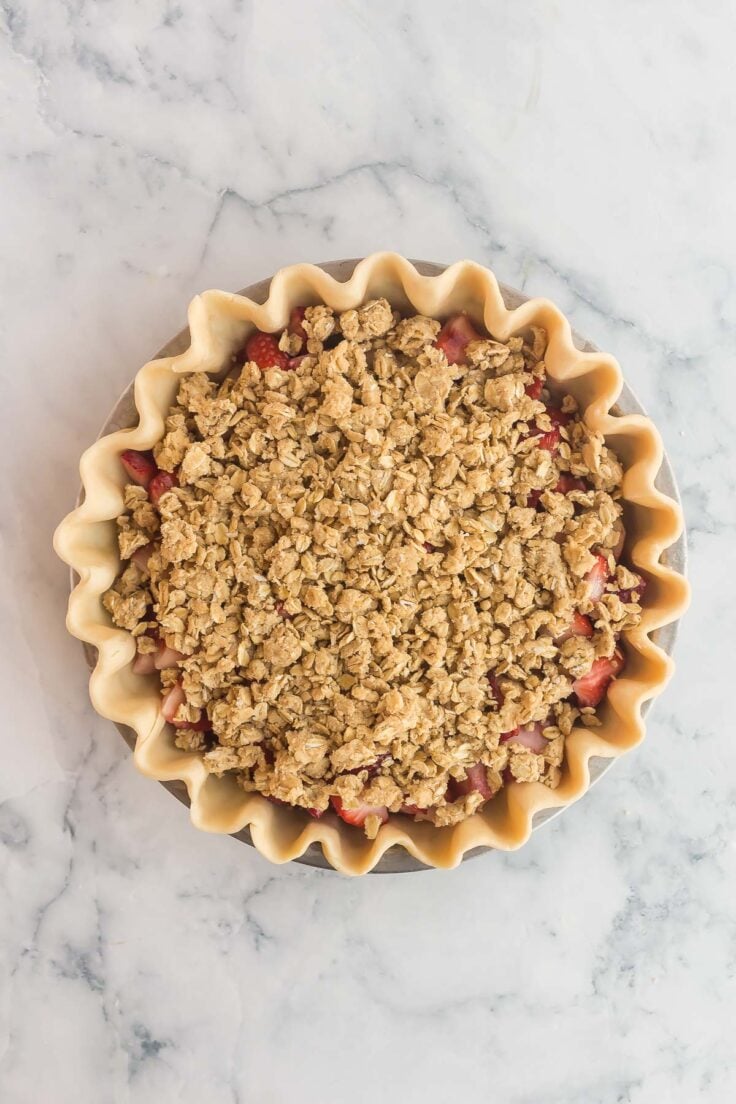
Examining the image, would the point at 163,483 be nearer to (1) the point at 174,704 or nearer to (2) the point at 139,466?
(2) the point at 139,466

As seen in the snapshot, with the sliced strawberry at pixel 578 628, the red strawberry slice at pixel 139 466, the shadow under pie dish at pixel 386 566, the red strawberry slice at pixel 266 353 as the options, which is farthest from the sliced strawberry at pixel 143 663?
the sliced strawberry at pixel 578 628

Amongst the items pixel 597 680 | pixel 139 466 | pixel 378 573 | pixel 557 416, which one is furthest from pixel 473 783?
pixel 139 466

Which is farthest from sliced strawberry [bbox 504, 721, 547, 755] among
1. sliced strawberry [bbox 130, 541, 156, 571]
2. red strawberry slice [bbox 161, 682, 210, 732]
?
sliced strawberry [bbox 130, 541, 156, 571]

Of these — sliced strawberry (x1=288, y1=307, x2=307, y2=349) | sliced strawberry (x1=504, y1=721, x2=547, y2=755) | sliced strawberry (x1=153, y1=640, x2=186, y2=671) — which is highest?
sliced strawberry (x1=288, y1=307, x2=307, y2=349)

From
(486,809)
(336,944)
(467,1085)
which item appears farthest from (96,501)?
(467,1085)

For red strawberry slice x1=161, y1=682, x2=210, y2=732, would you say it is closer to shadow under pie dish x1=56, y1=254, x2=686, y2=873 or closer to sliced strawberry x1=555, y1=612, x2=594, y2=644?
shadow under pie dish x1=56, y1=254, x2=686, y2=873

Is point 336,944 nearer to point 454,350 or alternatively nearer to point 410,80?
point 454,350
